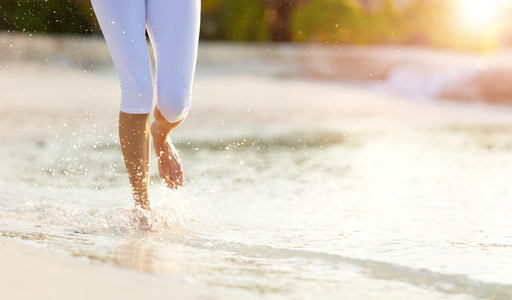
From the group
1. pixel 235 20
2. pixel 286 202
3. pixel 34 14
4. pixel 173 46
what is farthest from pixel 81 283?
pixel 235 20

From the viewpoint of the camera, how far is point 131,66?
3119 millimetres

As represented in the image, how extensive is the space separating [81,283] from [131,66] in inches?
41.2

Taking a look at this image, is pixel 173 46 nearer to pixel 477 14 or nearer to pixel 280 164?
pixel 280 164

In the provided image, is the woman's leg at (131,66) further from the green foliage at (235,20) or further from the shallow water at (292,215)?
the green foliage at (235,20)

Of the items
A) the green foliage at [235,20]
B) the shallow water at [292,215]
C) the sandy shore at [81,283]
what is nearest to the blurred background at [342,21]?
the green foliage at [235,20]

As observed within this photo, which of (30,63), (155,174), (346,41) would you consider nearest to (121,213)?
(155,174)

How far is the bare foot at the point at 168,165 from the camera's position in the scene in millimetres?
3527

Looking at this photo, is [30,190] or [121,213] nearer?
[121,213]

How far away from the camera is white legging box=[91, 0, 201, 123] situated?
311cm

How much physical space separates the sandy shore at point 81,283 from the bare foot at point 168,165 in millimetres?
960

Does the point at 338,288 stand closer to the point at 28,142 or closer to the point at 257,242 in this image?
the point at 257,242

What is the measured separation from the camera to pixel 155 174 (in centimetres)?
515

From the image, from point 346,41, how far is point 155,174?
42.8ft

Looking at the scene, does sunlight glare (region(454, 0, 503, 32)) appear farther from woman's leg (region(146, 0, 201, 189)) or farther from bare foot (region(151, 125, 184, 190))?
woman's leg (region(146, 0, 201, 189))
